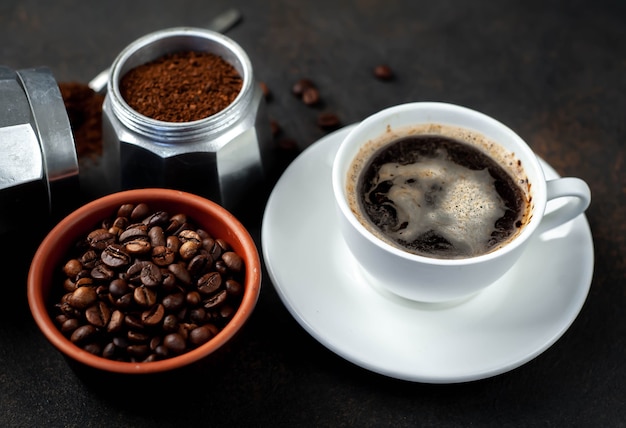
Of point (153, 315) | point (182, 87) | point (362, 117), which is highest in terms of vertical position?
point (182, 87)

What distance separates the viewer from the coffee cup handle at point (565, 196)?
4.60ft

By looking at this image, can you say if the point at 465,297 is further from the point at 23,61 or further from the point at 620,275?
the point at 23,61

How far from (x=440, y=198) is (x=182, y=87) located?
610mm

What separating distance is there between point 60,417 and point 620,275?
4.02ft

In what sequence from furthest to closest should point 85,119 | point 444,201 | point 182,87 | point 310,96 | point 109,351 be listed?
point 310,96
point 85,119
point 182,87
point 444,201
point 109,351

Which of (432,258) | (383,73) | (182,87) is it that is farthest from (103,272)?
(383,73)

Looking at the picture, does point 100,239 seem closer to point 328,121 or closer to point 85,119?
point 85,119

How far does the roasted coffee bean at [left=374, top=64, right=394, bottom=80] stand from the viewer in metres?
2.02

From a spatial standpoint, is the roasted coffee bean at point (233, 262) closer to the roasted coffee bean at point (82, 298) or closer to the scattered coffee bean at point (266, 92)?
the roasted coffee bean at point (82, 298)

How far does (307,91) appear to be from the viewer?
1959mm

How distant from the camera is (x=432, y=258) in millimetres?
1357

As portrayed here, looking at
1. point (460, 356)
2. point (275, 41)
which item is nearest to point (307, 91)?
point (275, 41)

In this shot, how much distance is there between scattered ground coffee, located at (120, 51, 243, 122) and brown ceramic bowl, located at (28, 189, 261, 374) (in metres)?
0.20

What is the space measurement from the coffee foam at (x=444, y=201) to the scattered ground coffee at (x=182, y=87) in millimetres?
396
